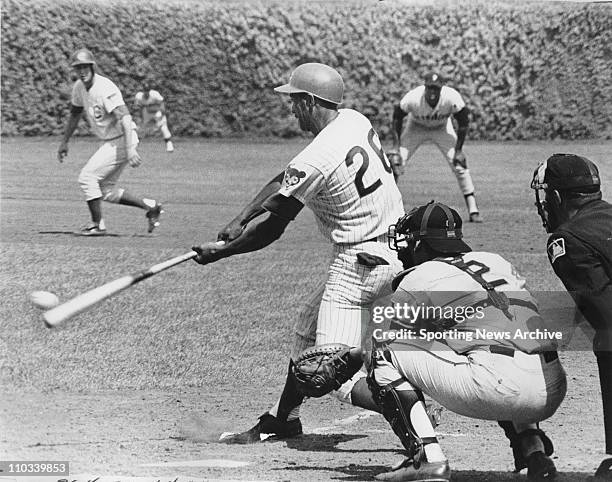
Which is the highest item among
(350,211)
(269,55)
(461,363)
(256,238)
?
(350,211)

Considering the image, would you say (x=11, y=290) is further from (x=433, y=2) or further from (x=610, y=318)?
(x=433, y=2)

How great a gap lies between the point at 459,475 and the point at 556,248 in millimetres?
1115

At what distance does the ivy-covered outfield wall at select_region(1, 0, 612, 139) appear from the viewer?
22.0 m

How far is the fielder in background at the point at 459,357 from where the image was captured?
4.39 metres

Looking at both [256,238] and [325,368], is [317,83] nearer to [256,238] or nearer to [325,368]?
[256,238]

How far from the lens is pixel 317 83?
530 cm

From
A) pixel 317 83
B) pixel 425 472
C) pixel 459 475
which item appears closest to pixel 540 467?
pixel 459 475

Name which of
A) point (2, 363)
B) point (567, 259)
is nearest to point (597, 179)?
point (567, 259)

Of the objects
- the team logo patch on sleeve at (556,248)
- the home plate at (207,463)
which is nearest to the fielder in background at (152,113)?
the home plate at (207,463)

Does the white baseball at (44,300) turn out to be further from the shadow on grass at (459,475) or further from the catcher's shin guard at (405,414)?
the catcher's shin guard at (405,414)

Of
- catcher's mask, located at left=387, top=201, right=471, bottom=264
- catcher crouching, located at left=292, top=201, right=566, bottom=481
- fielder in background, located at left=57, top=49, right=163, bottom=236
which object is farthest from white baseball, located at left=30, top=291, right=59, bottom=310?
fielder in background, located at left=57, top=49, right=163, bottom=236

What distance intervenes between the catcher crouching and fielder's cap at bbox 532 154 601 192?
42cm

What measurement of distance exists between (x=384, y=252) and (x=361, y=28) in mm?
17893

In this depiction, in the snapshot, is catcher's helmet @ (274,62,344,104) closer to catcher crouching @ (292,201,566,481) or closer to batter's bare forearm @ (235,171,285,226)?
batter's bare forearm @ (235,171,285,226)
